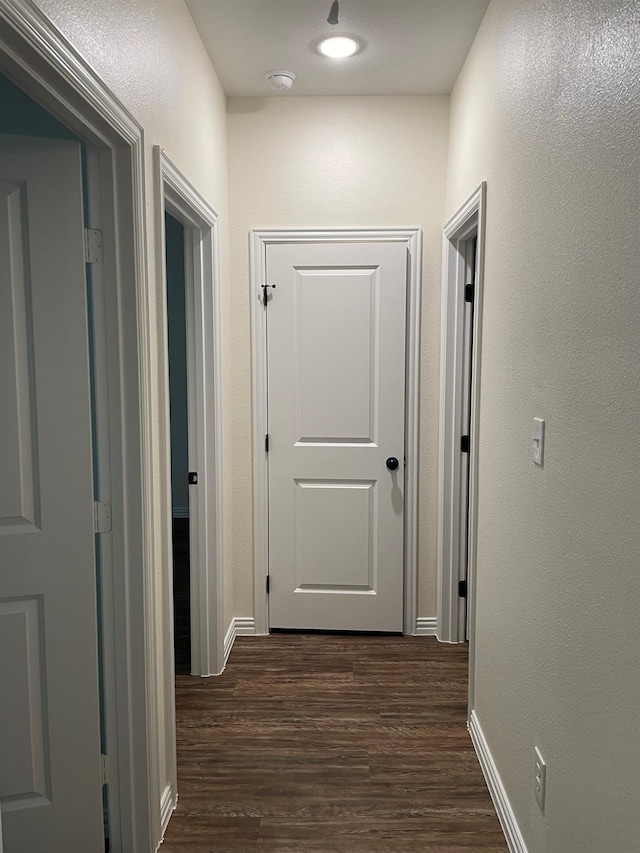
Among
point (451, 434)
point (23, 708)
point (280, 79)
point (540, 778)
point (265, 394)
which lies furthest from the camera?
point (265, 394)

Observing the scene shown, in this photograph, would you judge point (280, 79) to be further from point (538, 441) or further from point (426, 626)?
point (426, 626)

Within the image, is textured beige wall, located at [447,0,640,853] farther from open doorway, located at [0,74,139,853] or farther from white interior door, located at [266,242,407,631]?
open doorway, located at [0,74,139,853]

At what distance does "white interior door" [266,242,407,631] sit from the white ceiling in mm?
732

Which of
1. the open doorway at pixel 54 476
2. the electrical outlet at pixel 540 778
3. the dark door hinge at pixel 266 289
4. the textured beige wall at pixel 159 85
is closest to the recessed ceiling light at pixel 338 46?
the textured beige wall at pixel 159 85

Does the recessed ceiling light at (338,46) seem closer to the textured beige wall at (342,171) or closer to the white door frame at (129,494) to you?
the textured beige wall at (342,171)

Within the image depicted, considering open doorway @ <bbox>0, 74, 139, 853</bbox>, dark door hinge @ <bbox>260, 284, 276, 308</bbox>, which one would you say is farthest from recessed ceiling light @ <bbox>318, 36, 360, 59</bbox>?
open doorway @ <bbox>0, 74, 139, 853</bbox>

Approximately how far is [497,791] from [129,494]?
1.51m

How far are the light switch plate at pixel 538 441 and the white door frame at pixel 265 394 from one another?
162 cm

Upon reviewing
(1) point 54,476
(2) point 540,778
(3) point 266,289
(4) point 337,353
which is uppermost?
(3) point 266,289

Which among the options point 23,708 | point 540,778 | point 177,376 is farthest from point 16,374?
point 177,376

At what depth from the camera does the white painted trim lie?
202cm

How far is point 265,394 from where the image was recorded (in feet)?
11.0

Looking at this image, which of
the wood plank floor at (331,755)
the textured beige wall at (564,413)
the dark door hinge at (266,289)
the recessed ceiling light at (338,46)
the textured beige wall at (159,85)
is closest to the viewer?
the textured beige wall at (564,413)

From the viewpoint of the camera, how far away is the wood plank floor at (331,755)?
79.0 inches
